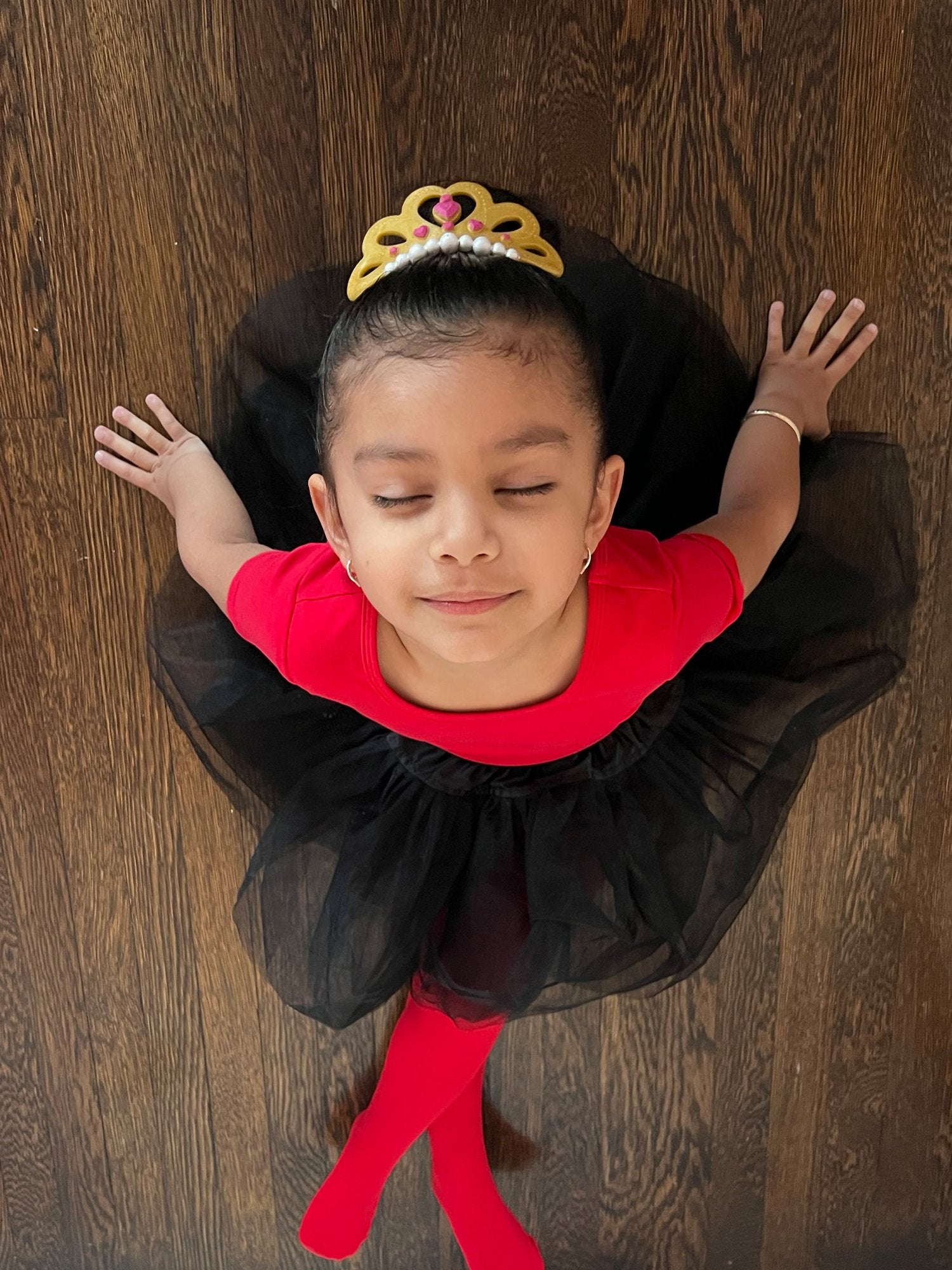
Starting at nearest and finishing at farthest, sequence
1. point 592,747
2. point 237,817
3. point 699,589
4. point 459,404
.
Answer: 1. point 459,404
2. point 699,589
3. point 592,747
4. point 237,817

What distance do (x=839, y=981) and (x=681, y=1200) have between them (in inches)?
11.7

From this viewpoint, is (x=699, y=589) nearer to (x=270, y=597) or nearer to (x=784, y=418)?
(x=784, y=418)

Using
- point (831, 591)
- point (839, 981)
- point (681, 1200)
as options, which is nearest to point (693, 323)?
point (831, 591)

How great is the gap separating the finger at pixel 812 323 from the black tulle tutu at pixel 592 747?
5 cm

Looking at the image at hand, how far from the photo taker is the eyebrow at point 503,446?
0.65m

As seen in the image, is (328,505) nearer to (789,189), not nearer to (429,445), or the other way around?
(429,445)

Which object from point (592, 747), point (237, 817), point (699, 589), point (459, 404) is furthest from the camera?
point (237, 817)

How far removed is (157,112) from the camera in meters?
0.82

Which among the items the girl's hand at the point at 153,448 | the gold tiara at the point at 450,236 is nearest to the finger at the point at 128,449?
the girl's hand at the point at 153,448

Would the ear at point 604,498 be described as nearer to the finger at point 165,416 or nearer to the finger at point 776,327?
the finger at point 776,327

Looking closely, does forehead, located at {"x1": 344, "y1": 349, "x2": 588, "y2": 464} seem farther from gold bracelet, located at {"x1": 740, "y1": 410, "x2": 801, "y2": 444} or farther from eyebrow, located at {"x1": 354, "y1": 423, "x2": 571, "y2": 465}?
gold bracelet, located at {"x1": 740, "y1": 410, "x2": 801, "y2": 444}

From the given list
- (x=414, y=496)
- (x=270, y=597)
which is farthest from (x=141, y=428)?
(x=414, y=496)

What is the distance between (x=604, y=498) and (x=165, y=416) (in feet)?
1.24

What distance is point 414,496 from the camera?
0.66 m
